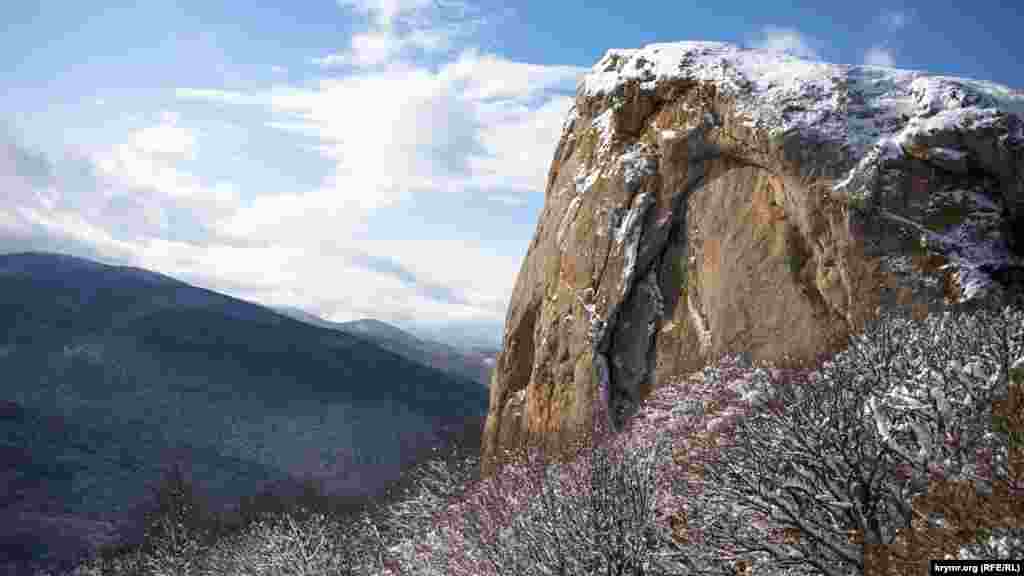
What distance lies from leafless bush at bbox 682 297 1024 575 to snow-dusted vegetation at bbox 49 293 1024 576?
0.03 m

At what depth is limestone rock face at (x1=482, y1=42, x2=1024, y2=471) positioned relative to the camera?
712 inches

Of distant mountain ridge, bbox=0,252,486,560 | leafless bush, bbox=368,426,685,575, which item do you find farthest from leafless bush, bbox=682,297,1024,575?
distant mountain ridge, bbox=0,252,486,560

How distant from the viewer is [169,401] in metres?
122

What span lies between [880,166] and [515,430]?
1811 centimetres

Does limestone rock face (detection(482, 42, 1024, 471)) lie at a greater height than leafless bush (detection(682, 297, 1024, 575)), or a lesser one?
greater

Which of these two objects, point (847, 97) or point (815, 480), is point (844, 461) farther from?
point (847, 97)

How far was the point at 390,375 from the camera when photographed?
156 m

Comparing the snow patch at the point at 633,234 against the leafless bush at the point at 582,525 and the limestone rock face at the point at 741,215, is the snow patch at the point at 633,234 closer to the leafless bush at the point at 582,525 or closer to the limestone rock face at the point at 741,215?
the limestone rock face at the point at 741,215

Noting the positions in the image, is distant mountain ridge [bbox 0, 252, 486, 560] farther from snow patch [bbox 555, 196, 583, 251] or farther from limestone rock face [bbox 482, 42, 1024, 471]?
limestone rock face [bbox 482, 42, 1024, 471]

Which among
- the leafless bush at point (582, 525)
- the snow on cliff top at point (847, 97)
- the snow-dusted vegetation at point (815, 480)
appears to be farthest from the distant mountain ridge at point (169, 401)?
the snow-dusted vegetation at point (815, 480)

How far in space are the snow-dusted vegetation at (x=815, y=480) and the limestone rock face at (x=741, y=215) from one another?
2188 millimetres

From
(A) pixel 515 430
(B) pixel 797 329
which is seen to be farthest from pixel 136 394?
(B) pixel 797 329

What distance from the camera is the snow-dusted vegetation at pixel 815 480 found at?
800cm

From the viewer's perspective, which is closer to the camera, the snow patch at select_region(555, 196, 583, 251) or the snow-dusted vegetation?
the snow-dusted vegetation
